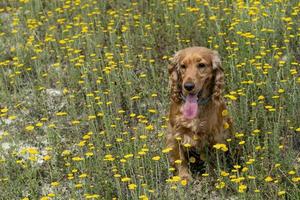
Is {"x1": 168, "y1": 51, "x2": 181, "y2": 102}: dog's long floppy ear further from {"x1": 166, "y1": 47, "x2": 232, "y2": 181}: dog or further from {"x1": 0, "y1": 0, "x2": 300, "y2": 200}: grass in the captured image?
{"x1": 0, "y1": 0, "x2": 300, "y2": 200}: grass

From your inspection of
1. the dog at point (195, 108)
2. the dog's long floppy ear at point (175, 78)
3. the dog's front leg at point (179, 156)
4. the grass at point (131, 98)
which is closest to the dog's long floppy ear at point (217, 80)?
the dog at point (195, 108)

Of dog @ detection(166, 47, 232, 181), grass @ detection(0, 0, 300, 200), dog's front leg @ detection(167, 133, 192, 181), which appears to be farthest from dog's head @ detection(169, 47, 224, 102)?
dog's front leg @ detection(167, 133, 192, 181)

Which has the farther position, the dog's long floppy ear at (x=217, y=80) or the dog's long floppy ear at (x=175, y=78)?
the dog's long floppy ear at (x=175, y=78)

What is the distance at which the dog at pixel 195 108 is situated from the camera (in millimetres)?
5758

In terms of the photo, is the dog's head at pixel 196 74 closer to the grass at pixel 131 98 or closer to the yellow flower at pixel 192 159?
the grass at pixel 131 98

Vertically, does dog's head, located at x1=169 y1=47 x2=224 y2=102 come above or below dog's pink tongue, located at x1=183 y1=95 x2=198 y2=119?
above

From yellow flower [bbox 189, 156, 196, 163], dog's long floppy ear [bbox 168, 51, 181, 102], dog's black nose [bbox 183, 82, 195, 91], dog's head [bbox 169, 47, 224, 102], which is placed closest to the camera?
dog's black nose [bbox 183, 82, 195, 91]

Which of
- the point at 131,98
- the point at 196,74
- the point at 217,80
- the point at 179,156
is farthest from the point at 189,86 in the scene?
the point at 131,98

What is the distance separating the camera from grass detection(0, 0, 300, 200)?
564cm

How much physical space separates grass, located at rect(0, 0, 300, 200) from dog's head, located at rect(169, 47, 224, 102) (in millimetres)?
272

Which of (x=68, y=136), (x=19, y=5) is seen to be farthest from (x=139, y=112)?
(x=19, y=5)

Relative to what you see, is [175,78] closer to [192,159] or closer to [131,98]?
[131,98]

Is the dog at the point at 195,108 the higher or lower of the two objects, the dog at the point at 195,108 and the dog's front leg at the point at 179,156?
the higher

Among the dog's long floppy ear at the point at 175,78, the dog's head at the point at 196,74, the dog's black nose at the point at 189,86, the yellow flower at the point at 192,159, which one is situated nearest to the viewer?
the dog's black nose at the point at 189,86
